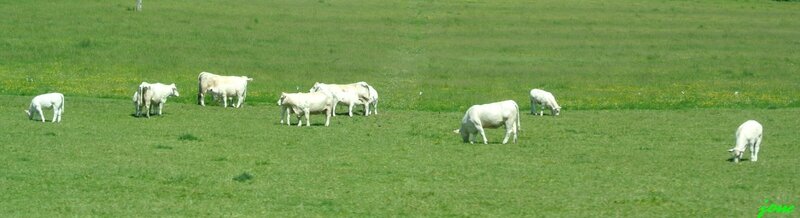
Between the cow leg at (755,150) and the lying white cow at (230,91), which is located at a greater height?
the lying white cow at (230,91)

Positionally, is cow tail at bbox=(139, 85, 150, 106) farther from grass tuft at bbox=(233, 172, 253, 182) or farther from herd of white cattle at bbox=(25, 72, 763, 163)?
grass tuft at bbox=(233, 172, 253, 182)

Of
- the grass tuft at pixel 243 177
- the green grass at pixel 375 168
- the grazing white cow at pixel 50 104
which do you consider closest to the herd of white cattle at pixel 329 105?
the grazing white cow at pixel 50 104

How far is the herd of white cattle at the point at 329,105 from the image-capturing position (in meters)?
28.5

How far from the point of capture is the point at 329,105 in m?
33.4

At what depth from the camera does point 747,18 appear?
72.3m

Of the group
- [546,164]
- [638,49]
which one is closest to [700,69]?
[638,49]

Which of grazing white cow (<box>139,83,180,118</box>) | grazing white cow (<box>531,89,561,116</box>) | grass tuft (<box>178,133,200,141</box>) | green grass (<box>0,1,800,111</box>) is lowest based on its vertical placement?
grass tuft (<box>178,133,200,141</box>)

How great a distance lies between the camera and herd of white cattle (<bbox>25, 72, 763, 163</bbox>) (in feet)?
93.4

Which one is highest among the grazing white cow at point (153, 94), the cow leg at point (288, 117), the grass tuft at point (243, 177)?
the grazing white cow at point (153, 94)

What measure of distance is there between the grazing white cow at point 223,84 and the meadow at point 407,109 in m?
0.45

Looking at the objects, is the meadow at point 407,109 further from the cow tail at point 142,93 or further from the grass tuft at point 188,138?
the cow tail at point 142,93

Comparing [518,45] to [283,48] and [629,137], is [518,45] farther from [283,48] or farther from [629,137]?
[629,137]

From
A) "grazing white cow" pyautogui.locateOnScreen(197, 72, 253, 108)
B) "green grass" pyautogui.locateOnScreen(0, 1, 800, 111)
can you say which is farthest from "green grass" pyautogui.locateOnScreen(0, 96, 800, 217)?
"green grass" pyautogui.locateOnScreen(0, 1, 800, 111)

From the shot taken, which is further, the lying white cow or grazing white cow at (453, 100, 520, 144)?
the lying white cow
